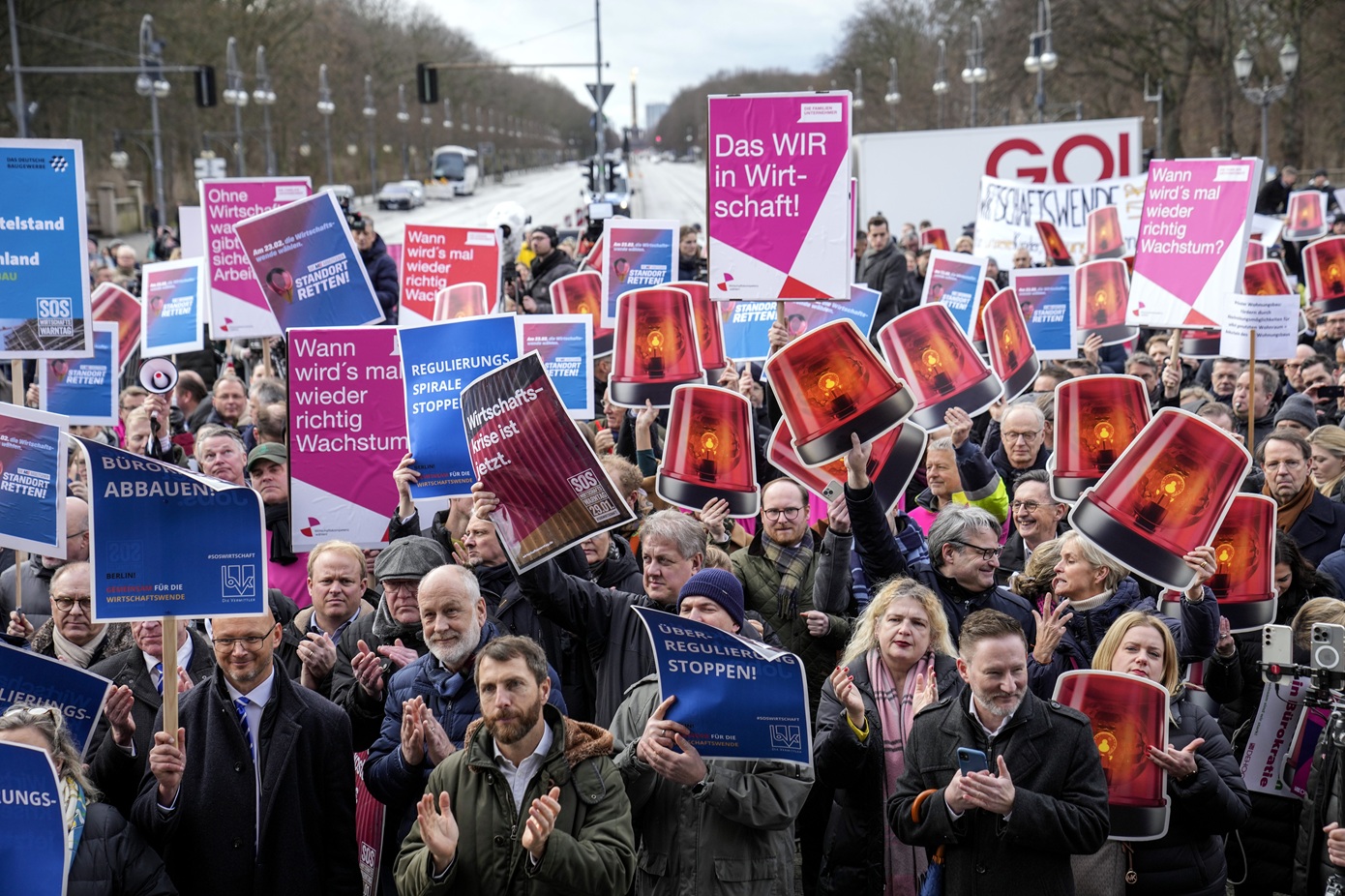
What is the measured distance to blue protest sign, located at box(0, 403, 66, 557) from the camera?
5355 mm

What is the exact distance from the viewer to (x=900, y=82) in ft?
221

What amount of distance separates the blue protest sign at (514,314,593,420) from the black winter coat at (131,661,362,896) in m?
4.36

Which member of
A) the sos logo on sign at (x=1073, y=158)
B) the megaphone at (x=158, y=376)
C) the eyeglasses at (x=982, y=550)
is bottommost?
the eyeglasses at (x=982, y=550)

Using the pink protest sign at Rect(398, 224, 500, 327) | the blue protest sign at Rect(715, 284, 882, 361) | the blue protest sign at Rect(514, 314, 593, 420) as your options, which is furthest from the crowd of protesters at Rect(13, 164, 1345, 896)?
the pink protest sign at Rect(398, 224, 500, 327)

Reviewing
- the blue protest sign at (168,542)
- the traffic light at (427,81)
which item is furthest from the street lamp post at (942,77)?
the blue protest sign at (168,542)

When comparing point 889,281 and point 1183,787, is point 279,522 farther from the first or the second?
point 889,281

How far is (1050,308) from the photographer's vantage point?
10.8 meters

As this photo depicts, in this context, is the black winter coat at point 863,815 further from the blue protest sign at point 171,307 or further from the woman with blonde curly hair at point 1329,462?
the blue protest sign at point 171,307

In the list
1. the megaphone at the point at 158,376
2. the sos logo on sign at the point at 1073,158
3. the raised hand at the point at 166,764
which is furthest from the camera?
the sos logo on sign at the point at 1073,158

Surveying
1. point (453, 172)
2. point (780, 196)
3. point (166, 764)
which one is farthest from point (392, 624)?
point (453, 172)

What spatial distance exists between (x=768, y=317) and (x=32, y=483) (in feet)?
18.4

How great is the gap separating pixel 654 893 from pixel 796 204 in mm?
3869

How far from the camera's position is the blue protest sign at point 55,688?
14.2 feet

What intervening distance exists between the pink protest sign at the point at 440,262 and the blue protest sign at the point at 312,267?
7.52ft
